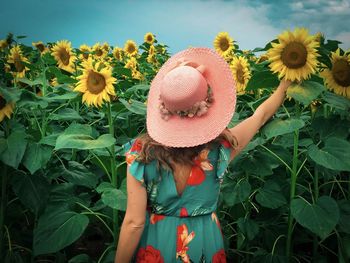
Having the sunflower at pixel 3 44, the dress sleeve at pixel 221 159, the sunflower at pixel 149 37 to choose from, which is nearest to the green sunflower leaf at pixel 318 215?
the dress sleeve at pixel 221 159

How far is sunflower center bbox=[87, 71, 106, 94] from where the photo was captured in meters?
2.60

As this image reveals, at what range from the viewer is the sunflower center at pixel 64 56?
15.7 ft

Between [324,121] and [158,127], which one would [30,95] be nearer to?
[158,127]

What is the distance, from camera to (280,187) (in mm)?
2783

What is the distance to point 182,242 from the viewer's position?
6.10 ft

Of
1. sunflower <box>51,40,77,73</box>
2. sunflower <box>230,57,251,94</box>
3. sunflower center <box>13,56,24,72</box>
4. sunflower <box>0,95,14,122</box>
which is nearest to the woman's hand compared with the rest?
sunflower <box>230,57,251,94</box>

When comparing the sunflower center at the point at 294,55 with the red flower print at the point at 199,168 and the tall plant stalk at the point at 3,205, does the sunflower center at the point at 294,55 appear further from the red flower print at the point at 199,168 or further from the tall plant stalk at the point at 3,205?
the tall plant stalk at the point at 3,205

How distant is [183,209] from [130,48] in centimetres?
748

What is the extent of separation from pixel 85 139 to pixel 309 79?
1.35 meters

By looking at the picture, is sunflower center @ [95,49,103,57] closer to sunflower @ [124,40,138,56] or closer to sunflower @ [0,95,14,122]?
sunflower @ [124,40,138,56]

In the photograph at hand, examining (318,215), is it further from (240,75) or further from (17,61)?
(17,61)

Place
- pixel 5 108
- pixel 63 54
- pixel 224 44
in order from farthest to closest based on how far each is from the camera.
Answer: pixel 224 44 → pixel 63 54 → pixel 5 108

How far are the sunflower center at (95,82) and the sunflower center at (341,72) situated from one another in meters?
1.47

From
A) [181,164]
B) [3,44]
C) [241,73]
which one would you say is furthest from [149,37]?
[181,164]
